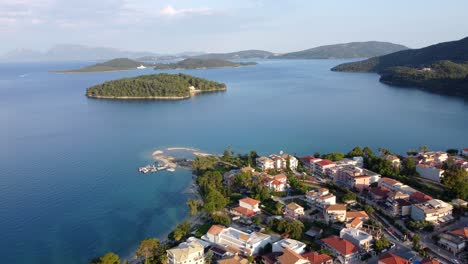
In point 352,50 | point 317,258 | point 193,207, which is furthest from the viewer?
point 352,50

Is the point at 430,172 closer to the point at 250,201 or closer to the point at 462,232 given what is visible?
the point at 462,232

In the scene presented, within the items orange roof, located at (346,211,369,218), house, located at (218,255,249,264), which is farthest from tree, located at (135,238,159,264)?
orange roof, located at (346,211,369,218)

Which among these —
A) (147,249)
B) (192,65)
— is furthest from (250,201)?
(192,65)

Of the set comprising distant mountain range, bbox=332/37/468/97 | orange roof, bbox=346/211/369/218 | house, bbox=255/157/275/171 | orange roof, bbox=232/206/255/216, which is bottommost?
orange roof, bbox=232/206/255/216

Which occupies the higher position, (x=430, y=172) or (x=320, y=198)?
(x=430, y=172)

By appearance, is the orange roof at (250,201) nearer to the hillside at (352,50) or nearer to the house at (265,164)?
the house at (265,164)

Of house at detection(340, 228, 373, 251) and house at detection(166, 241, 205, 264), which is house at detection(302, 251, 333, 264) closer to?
house at detection(340, 228, 373, 251)

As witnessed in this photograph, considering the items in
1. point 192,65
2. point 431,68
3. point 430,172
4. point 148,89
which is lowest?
point 430,172
